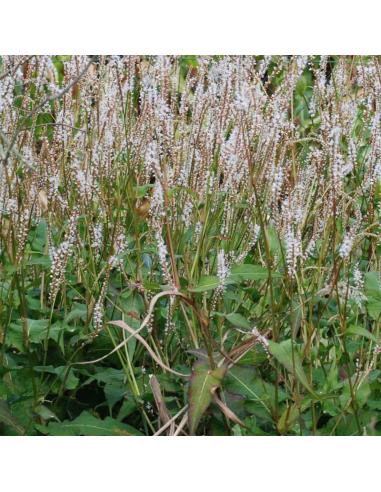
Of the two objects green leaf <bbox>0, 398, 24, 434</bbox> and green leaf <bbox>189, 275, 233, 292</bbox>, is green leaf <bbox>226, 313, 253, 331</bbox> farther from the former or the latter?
green leaf <bbox>0, 398, 24, 434</bbox>

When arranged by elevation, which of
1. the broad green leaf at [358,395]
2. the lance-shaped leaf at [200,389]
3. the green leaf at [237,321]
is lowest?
the broad green leaf at [358,395]

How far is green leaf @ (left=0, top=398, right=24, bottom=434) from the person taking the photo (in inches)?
47.8

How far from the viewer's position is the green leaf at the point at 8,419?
121 cm

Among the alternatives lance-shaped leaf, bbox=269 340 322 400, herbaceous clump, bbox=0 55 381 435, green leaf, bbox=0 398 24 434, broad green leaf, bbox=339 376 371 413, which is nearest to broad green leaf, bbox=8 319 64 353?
herbaceous clump, bbox=0 55 381 435

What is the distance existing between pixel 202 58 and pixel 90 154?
1.58ft

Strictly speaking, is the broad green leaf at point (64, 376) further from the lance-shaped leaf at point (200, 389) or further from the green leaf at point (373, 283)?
the green leaf at point (373, 283)

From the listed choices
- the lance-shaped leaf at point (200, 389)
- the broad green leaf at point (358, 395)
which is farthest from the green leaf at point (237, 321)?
the broad green leaf at point (358, 395)

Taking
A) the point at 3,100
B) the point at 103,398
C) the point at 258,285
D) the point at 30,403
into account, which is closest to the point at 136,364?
the point at 103,398

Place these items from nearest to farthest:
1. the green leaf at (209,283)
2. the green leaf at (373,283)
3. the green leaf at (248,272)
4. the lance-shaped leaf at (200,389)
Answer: the lance-shaped leaf at (200,389) < the green leaf at (209,283) < the green leaf at (248,272) < the green leaf at (373,283)

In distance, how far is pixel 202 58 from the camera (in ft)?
5.83

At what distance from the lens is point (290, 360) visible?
3.66ft

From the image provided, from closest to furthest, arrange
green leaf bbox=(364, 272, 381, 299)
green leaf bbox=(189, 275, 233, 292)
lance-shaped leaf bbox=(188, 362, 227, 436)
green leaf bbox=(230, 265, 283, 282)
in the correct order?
lance-shaped leaf bbox=(188, 362, 227, 436), green leaf bbox=(189, 275, 233, 292), green leaf bbox=(230, 265, 283, 282), green leaf bbox=(364, 272, 381, 299)

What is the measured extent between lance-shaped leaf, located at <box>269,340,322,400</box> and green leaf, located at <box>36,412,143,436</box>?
1.23 ft

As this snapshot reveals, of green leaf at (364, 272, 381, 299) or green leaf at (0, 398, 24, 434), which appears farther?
green leaf at (364, 272, 381, 299)
